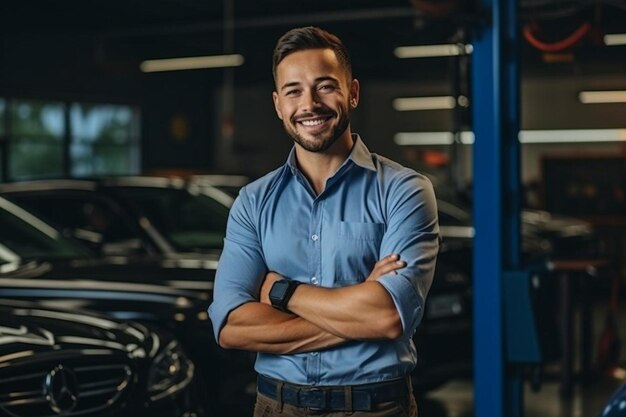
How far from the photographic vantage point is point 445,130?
25.0m

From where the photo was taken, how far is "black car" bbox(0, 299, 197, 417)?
4.61m

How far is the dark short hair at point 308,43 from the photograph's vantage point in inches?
122

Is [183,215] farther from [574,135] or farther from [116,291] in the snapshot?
[574,135]

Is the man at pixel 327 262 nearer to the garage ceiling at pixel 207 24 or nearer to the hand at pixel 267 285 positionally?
the hand at pixel 267 285

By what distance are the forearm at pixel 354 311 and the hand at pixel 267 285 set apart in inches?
5.0

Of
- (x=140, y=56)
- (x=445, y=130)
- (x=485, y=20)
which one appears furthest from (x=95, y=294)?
(x=445, y=130)

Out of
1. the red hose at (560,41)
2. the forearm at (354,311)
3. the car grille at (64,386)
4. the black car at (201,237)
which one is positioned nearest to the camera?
the forearm at (354,311)

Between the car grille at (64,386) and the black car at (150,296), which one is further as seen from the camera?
the black car at (150,296)

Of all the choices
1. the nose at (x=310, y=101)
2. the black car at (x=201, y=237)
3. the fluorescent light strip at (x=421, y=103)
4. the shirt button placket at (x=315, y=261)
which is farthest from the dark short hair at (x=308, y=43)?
the fluorescent light strip at (x=421, y=103)

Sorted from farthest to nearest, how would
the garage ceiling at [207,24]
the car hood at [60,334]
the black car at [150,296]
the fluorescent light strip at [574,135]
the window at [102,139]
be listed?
the window at [102,139] < the fluorescent light strip at [574,135] < the garage ceiling at [207,24] < the black car at [150,296] < the car hood at [60,334]

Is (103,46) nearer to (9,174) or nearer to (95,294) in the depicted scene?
(9,174)

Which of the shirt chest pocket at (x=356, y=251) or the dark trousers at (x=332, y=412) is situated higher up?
the shirt chest pocket at (x=356, y=251)

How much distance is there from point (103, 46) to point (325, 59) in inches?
700

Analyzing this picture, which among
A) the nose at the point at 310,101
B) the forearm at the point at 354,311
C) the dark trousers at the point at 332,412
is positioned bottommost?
the dark trousers at the point at 332,412
